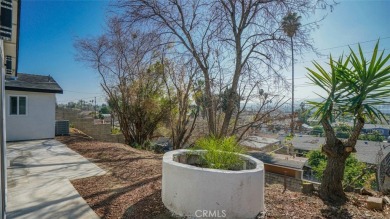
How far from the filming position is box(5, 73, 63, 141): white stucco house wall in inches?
420

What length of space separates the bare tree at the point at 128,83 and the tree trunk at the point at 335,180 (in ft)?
30.6

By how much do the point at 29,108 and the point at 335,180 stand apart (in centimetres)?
1319

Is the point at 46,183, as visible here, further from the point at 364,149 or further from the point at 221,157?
the point at 364,149

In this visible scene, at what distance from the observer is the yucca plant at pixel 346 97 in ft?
12.8

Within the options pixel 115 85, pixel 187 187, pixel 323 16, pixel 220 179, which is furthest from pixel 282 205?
pixel 115 85

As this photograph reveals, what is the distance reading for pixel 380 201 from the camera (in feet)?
12.2

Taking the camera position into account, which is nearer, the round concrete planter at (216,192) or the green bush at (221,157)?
the round concrete planter at (216,192)

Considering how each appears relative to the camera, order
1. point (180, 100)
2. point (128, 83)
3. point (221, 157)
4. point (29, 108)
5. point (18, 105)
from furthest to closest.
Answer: point (128, 83), point (180, 100), point (29, 108), point (18, 105), point (221, 157)

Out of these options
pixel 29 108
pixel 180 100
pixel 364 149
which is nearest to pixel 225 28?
pixel 180 100

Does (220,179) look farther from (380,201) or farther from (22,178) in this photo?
(22,178)

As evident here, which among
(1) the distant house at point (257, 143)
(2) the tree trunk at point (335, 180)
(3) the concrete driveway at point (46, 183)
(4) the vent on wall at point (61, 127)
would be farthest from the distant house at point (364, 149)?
(4) the vent on wall at point (61, 127)

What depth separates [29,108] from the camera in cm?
1121

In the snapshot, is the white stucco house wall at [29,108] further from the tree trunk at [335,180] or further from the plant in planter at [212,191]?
the tree trunk at [335,180]

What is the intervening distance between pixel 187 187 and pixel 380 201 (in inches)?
129
